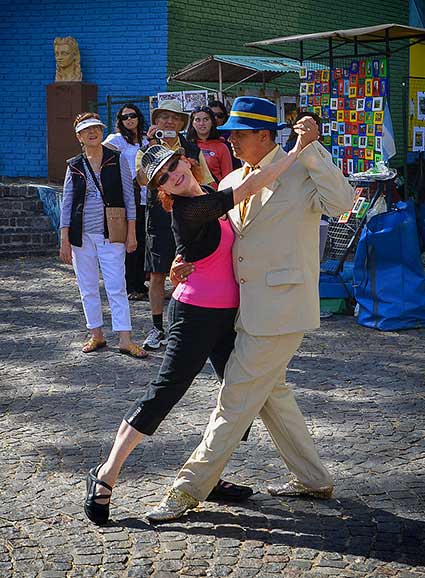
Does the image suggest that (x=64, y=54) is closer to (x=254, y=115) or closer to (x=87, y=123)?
(x=87, y=123)

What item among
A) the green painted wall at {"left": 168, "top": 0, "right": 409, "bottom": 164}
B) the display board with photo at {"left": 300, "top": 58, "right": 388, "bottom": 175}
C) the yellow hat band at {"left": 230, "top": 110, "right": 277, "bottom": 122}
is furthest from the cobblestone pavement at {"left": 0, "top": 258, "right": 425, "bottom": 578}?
the green painted wall at {"left": 168, "top": 0, "right": 409, "bottom": 164}

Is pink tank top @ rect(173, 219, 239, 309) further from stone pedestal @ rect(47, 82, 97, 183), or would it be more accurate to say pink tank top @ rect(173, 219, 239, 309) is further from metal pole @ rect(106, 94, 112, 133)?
stone pedestal @ rect(47, 82, 97, 183)

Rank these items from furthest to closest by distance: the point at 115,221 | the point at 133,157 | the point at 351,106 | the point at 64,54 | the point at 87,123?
the point at 64,54
the point at 351,106
the point at 133,157
the point at 115,221
the point at 87,123

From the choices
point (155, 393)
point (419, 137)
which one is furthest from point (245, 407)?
point (419, 137)

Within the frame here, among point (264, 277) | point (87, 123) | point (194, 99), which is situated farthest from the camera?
point (194, 99)

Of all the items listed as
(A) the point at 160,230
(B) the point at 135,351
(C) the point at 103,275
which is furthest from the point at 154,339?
(A) the point at 160,230

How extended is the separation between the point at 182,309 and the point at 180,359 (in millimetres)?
241

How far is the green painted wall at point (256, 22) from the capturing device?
682 inches

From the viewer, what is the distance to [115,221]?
7930mm

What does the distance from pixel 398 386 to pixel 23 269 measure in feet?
22.7

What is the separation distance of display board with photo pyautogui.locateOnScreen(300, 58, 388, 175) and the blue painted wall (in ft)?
16.8

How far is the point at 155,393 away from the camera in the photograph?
4660mm

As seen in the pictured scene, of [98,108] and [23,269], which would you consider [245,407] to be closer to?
[23,269]

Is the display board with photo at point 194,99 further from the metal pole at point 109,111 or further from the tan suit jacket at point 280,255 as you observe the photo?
the tan suit jacket at point 280,255
